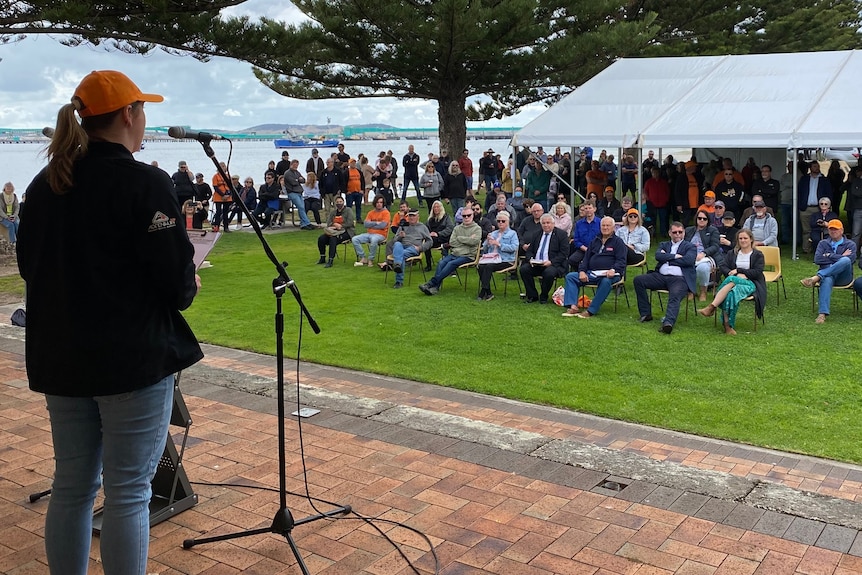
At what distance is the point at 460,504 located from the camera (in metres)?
3.91

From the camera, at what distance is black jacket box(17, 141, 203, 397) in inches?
92.5

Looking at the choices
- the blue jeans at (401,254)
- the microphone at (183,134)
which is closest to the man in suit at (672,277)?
the blue jeans at (401,254)

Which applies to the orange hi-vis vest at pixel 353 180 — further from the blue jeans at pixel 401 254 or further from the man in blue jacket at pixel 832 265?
the man in blue jacket at pixel 832 265

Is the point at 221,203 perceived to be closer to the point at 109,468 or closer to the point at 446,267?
the point at 446,267

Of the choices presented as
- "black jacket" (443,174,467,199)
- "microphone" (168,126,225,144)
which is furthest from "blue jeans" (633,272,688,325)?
"black jacket" (443,174,467,199)

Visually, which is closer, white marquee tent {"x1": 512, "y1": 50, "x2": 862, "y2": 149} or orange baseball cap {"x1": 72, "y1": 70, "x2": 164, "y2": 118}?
orange baseball cap {"x1": 72, "y1": 70, "x2": 164, "y2": 118}

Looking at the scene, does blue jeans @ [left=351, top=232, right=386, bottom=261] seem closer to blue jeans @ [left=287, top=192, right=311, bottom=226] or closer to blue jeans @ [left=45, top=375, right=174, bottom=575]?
blue jeans @ [left=287, top=192, right=311, bottom=226]

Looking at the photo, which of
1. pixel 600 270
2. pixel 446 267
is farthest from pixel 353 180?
pixel 600 270

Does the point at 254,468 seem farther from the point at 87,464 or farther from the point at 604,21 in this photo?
the point at 604,21

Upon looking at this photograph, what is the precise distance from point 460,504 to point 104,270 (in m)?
2.13

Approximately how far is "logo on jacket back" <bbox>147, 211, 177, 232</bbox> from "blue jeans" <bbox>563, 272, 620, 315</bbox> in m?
7.40

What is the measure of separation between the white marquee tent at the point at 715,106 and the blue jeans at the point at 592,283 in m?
4.77

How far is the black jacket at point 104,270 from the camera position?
235cm

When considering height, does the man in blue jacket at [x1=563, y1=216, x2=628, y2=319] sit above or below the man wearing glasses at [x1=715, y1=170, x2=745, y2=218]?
below
